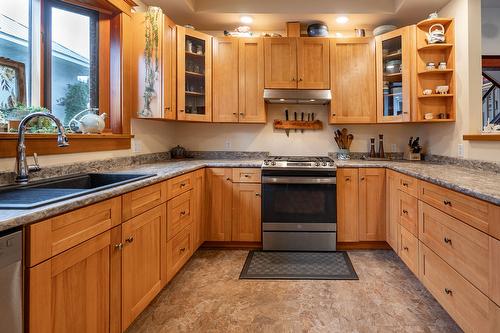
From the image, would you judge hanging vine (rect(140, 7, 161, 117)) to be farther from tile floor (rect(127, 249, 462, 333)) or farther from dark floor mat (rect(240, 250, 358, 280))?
dark floor mat (rect(240, 250, 358, 280))

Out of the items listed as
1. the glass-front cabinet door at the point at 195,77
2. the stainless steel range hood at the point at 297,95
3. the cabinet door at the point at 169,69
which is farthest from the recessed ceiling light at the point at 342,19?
the cabinet door at the point at 169,69

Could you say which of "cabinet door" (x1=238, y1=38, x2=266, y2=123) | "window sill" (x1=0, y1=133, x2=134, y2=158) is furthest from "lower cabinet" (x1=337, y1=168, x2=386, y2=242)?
"window sill" (x1=0, y1=133, x2=134, y2=158)

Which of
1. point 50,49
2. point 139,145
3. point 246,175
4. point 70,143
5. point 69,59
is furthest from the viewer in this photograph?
point 246,175

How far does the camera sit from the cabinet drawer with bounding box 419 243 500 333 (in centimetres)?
133

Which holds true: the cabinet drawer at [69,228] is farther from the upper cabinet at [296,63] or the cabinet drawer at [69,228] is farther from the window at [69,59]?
the upper cabinet at [296,63]

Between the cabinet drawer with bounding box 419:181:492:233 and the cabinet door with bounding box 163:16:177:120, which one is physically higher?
the cabinet door with bounding box 163:16:177:120

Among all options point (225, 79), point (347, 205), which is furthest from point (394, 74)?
point (225, 79)

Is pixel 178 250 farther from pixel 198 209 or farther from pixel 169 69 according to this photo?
pixel 169 69

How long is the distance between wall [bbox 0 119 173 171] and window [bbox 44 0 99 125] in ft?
1.16

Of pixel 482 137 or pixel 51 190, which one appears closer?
pixel 51 190

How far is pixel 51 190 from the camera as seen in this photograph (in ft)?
4.98

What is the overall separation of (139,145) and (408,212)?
8.06 feet

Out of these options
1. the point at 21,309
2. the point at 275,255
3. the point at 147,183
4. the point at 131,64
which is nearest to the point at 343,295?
the point at 275,255

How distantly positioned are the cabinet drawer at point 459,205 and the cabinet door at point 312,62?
166cm
